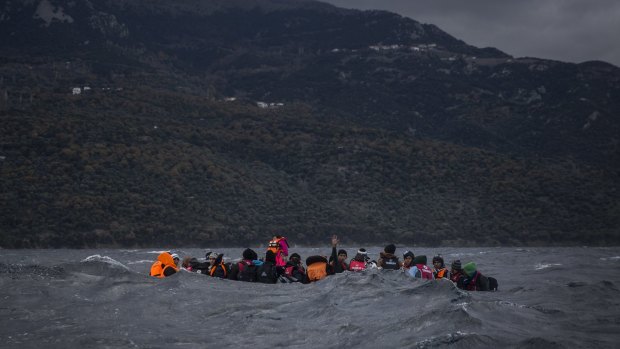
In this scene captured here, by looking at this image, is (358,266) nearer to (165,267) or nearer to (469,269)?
(469,269)

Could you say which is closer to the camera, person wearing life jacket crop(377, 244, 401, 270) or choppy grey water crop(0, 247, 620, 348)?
choppy grey water crop(0, 247, 620, 348)

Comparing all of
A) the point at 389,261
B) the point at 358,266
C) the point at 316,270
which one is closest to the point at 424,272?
the point at 389,261

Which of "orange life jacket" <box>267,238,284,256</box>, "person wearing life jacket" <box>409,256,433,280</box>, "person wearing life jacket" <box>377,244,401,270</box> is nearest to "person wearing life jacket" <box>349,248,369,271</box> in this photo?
"person wearing life jacket" <box>377,244,401,270</box>

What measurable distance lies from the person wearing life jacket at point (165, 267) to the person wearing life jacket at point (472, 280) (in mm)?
8607

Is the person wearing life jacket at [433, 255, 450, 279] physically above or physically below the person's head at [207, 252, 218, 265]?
below

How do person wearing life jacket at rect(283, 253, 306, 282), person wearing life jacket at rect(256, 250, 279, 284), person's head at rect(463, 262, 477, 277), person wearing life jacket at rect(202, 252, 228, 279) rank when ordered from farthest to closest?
person wearing life jacket at rect(283, 253, 306, 282), person wearing life jacket at rect(202, 252, 228, 279), person wearing life jacket at rect(256, 250, 279, 284), person's head at rect(463, 262, 477, 277)

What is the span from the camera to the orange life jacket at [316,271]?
2464cm

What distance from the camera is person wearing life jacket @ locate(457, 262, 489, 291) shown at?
23631 mm

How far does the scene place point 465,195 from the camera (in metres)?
102

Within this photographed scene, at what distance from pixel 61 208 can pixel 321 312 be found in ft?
195

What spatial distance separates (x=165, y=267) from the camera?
2412 centimetres

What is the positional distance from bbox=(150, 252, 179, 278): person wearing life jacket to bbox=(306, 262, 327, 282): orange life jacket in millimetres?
4046

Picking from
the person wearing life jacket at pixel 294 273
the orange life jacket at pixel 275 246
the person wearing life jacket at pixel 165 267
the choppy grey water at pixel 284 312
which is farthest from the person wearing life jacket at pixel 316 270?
the person wearing life jacket at pixel 165 267

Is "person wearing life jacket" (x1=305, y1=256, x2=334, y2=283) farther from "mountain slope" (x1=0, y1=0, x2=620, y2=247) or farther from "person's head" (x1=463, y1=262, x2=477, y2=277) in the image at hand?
"mountain slope" (x1=0, y1=0, x2=620, y2=247)
